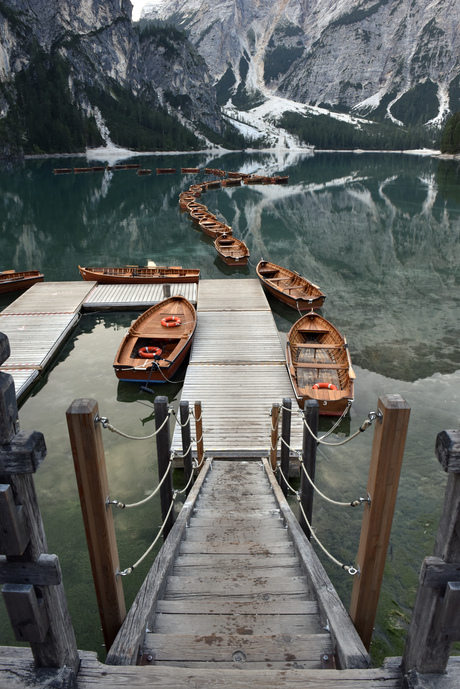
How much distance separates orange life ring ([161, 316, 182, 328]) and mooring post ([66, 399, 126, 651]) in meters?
12.7

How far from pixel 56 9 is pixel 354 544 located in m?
203

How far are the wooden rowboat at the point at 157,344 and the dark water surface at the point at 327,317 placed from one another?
763 mm

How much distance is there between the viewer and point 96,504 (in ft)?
11.7

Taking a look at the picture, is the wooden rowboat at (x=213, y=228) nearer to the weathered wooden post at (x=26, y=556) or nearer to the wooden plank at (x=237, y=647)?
the wooden plank at (x=237, y=647)

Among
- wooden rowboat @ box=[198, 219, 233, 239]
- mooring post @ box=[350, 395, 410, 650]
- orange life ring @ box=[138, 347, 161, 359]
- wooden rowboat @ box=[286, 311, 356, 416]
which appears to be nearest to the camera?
mooring post @ box=[350, 395, 410, 650]

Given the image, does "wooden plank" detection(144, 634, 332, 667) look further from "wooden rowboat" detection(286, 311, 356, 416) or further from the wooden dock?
the wooden dock

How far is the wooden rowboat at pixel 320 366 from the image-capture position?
11984mm

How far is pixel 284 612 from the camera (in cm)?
416

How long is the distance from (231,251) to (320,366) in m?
18.7

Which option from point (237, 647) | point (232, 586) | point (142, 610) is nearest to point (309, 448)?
point (232, 586)

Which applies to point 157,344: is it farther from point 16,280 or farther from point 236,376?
point 16,280

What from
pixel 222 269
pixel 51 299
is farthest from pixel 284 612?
pixel 222 269

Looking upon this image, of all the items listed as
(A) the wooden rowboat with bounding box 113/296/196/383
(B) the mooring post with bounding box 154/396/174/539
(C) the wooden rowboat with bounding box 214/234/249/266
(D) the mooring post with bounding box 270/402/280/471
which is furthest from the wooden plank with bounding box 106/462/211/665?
(C) the wooden rowboat with bounding box 214/234/249/266

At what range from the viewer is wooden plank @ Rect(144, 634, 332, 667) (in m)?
3.53
